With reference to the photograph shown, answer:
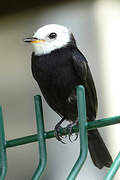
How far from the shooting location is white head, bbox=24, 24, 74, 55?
7.89ft

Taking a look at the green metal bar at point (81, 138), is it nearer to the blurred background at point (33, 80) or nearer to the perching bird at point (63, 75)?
the perching bird at point (63, 75)

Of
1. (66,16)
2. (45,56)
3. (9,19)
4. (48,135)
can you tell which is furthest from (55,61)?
(9,19)

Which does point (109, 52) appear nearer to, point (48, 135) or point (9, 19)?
point (9, 19)

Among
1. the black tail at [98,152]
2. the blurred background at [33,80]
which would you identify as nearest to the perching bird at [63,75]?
the black tail at [98,152]

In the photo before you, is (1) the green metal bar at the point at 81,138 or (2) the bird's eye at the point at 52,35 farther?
(2) the bird's eye at the point at 52,35

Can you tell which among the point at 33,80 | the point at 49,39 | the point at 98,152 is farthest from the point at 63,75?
the point at 33,80

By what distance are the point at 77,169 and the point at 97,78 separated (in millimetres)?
2265

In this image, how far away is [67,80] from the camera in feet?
7.48

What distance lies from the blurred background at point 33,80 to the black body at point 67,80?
1.07 m

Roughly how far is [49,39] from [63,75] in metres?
0.24

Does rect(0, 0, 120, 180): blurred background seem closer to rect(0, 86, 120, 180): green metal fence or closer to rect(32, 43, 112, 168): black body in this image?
rect(32, 43, 112, 168): black body

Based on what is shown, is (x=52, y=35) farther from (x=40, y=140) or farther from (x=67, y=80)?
(x=40, y=140)

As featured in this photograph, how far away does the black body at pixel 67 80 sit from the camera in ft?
7.36

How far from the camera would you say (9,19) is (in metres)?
3.95
